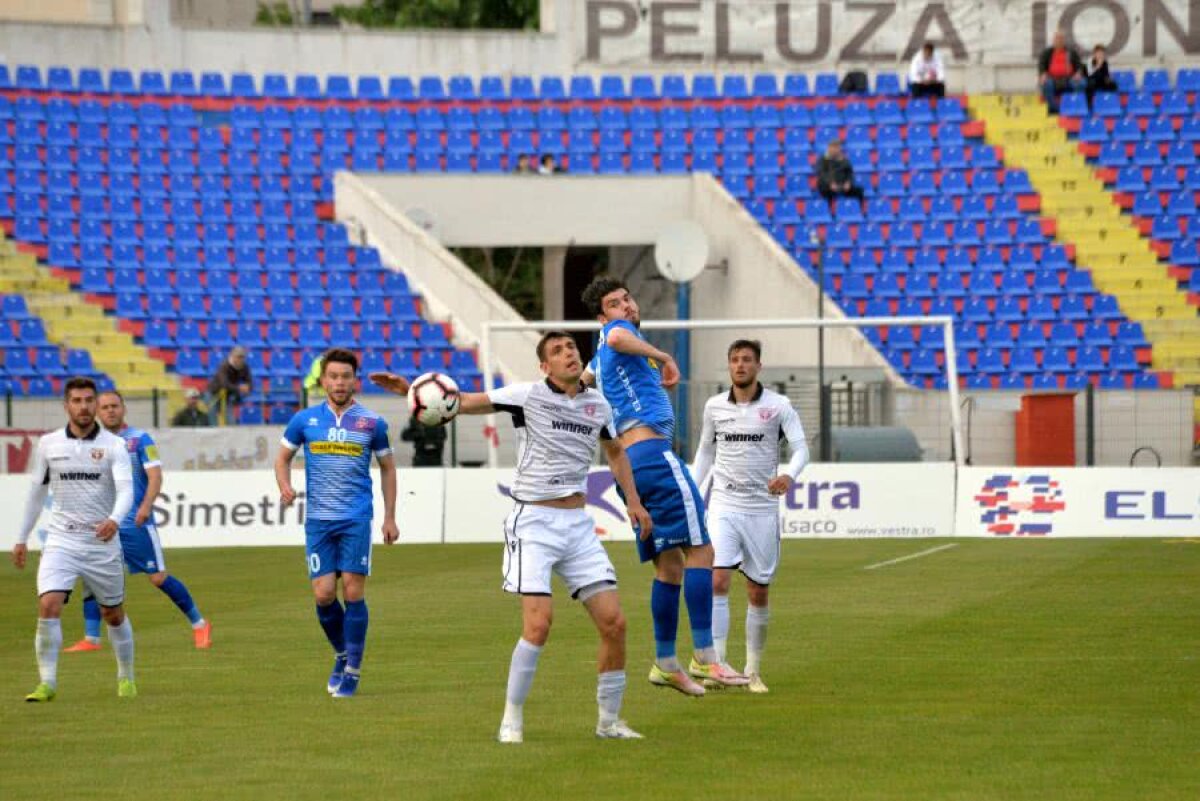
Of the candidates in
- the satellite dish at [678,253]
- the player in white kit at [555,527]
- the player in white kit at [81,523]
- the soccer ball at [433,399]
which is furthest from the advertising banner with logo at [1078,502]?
the soccer ball at [433,399]

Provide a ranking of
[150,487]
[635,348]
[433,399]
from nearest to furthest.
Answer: [433,399]
[635,348]
[150,487]

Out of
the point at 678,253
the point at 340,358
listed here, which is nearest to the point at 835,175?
the point at 678,253

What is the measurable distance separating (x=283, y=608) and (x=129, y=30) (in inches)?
1016

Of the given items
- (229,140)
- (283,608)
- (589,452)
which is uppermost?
(229,140)

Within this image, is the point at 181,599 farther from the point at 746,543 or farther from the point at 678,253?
the point at 678,253

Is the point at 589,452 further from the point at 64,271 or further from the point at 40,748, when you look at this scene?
the point at 64,271

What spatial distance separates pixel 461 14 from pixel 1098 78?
2936cm

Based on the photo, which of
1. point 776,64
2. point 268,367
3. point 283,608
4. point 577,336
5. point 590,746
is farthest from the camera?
point 776,64

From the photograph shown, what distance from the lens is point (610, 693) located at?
34.0 ft

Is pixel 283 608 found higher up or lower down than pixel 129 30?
lower down

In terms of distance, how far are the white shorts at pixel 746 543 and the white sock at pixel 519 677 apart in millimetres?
2741

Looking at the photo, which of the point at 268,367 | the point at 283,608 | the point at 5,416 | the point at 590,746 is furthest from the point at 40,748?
the point at 268,367

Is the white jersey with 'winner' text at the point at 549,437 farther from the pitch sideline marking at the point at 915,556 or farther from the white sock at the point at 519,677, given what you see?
the pitch sideline marking at the point at 915,556

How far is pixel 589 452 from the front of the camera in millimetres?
10578
